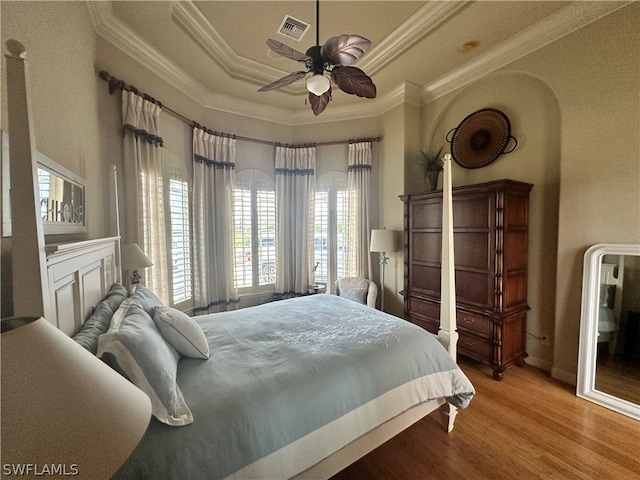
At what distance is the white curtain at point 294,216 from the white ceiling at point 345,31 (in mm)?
1033

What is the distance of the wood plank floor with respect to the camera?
5.05 ft

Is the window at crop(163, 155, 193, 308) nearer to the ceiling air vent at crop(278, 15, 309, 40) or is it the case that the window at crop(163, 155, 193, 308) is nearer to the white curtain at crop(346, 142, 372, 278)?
the ceiling air vent at crop(278, 15, 309, 40)

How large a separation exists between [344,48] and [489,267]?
222 centimetres

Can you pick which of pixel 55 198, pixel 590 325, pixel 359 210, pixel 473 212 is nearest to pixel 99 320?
pixel 55 198

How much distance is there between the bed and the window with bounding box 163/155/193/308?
0.93 meters

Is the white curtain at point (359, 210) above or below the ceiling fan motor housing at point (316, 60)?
below

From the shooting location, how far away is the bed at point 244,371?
2.96 ft

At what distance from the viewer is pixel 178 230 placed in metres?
3.03

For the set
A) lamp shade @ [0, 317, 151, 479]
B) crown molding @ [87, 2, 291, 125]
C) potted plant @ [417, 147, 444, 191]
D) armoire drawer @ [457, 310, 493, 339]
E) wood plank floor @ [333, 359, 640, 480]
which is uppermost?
crown molding @ [87, 2, 291, 125]

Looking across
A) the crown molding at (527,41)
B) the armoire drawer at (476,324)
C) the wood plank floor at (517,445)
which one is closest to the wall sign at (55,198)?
the wood plank floor at (517,445)

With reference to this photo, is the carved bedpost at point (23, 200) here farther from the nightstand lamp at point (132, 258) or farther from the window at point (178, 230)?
the window at point (178, 230)

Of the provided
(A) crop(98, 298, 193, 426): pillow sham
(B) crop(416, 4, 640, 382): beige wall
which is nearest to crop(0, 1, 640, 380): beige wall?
(B) crop(416, 4, 640, 382): beige wall

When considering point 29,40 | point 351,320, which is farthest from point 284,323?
point 29,40

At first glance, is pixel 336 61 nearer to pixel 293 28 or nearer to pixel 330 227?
pixel 293 28
